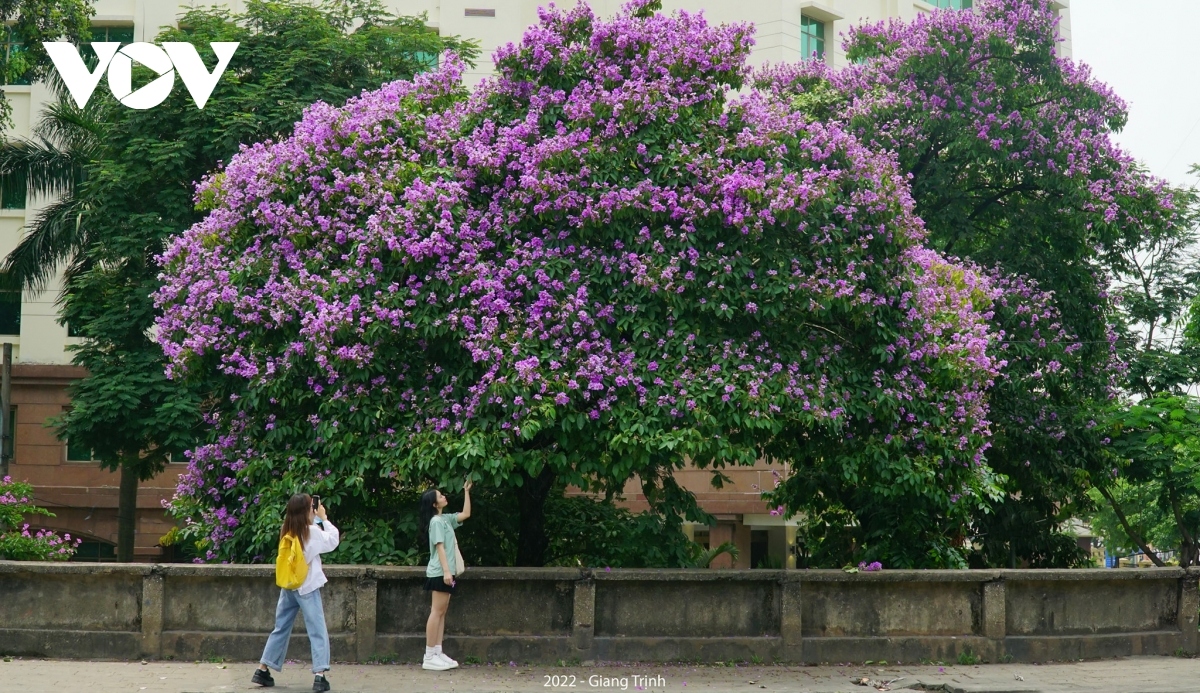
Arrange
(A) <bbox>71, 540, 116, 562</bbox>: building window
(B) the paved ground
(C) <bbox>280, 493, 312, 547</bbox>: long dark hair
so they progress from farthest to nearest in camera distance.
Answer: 1. (A) <bbox>71, 540, 116, 562</bbox>: building window
2. (B) the paved ground
3. (C) <bbox>280, 493, 312, 547</bbox>: long dark hair

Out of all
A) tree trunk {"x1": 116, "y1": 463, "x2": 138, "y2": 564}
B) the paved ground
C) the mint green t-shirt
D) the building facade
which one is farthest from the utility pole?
the mint green t-shirt

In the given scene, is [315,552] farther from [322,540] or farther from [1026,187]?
[1026,187]

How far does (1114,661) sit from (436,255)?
771cm

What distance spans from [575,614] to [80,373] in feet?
71.4

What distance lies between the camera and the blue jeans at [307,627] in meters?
9.41

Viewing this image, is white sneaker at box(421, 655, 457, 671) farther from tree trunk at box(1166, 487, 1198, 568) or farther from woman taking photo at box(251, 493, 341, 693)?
tree trunk at box(1166, 487, 1198, 568)

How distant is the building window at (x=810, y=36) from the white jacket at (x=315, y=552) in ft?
81.1

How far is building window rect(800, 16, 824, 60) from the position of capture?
3189cm

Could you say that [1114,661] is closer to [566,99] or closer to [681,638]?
[681,638]

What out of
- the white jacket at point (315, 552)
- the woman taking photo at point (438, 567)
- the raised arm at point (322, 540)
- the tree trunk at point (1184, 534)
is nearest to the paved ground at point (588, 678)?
the woman taking photo at point (438, 567)

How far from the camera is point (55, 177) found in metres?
24.1

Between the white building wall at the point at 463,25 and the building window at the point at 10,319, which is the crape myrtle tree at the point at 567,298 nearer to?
the white building wall at the point at 463,25

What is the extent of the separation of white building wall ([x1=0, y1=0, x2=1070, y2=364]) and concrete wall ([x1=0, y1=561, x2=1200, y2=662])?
20.5 meters

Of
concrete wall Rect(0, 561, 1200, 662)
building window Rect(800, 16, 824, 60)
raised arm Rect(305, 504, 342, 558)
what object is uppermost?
building window Rect(800, 16, 824, 60)
